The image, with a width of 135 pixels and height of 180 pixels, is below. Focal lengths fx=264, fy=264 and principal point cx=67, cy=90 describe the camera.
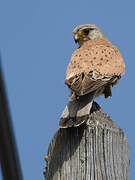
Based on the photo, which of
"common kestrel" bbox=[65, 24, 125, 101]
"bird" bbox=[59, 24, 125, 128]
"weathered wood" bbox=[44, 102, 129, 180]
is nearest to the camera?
"weathered wood" bbox=[44, 102, 129, 180]

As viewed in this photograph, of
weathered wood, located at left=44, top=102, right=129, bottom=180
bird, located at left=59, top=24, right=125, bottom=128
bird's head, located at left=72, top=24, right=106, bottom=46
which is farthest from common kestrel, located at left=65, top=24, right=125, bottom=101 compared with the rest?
weathered wood, located at left=44, top=102, right=129, bottom=180

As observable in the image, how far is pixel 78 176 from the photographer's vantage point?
1720 millimetres

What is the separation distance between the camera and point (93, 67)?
12.8ft

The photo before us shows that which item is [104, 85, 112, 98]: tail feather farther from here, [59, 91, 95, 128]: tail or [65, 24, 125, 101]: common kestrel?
[59, 91, 95, 128]: tail

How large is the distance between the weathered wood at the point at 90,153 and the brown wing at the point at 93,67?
1.09 meters

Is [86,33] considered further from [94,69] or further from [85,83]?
[85,83]

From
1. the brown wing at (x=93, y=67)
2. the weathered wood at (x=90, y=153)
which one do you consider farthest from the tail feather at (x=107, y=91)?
the weathered wood at (x=90, y=153)

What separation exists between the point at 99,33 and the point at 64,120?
3.61 m

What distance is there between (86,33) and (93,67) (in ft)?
6.30

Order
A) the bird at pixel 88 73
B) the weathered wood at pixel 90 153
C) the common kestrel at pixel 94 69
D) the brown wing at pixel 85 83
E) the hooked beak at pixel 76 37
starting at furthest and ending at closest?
1. the hooked beak at pixel 76 37
2. the common kestrel at pixel 94 69
3. the brown wing at pixel 85 83
4. the bird at pixel 88 73
5. the weathered wood at pixel 90 153

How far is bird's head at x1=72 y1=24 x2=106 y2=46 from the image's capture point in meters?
5.51

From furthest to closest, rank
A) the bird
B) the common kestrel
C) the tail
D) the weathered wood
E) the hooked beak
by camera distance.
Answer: the hooked beak → the common kestrel → the bird → the tail → the weathered wood

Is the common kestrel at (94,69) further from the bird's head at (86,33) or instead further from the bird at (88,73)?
the bird's head at (86,33)

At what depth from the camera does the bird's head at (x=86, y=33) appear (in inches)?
217
